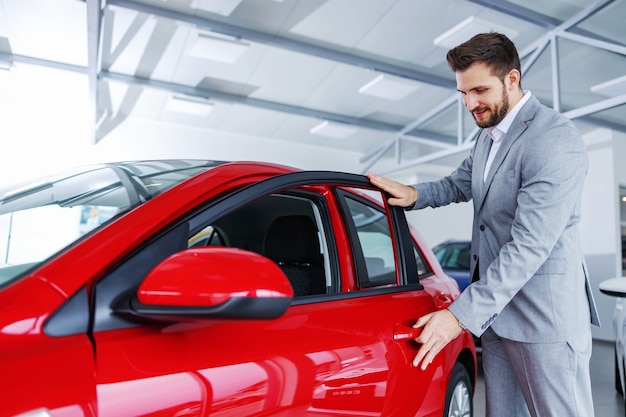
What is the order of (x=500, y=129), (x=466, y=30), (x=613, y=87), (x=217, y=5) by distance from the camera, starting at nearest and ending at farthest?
(x=500, y=129) < (x=466, y=30) < (x=217, y=5) < (x=613, y=87)

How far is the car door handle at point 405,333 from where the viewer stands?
1.38 metres

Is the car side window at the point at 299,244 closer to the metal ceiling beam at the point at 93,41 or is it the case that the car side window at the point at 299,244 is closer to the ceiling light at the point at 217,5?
the metal ceiling beam at the point at 93,41

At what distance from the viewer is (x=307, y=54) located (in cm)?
673

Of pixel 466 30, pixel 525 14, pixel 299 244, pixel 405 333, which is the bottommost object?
pixel 405 333

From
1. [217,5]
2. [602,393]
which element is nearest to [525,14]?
[217,5]

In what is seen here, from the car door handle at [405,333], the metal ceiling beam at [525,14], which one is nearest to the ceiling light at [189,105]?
the metal ceiling beam at [525,14]

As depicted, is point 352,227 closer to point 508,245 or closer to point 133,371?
point 508,245

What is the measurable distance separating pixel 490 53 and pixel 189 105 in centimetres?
792

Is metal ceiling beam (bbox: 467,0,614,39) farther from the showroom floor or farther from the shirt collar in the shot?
the shirt collar

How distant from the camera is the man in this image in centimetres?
138

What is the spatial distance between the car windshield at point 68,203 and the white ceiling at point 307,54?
173 inches

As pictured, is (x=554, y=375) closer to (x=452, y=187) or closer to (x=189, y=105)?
(x=452, y=187)

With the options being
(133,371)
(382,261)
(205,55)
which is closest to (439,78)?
(205,55)

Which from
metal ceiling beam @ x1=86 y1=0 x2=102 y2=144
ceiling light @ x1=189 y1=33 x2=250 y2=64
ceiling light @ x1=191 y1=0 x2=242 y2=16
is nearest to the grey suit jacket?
metal ceiling beam @ x1=86 y1=0 x2=102 y2=144
